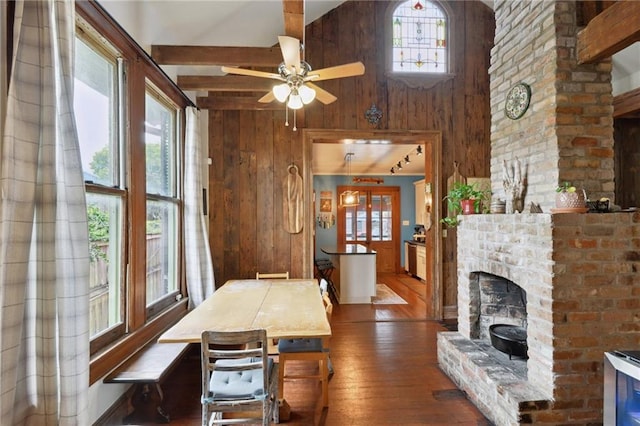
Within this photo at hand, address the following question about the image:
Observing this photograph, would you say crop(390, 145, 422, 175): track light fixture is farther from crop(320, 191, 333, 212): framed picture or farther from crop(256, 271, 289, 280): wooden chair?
crop(256, 271, 289, 280): wooden chair

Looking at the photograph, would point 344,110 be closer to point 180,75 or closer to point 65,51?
point 180,75

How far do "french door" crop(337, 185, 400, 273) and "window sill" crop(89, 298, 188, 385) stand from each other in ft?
17.7

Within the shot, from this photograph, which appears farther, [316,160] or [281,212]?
[316,160]

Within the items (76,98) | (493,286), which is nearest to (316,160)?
(493,286)

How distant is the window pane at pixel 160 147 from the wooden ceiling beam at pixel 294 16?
158cm

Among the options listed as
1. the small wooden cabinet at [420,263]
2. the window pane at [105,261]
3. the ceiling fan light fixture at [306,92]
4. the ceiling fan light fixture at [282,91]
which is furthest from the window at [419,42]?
the window pane at [105,261]

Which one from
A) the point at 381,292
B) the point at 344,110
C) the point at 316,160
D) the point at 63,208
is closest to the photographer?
the point at 63,208

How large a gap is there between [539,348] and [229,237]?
3.62m

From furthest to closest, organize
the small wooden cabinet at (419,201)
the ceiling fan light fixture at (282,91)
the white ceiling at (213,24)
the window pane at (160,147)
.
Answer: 1. the small wooden cabinet at (419,201)
2. the window pane at (160,147)
3. the white ceiling at (213,24)
4. the ceiling fan light fixture at (282,91)

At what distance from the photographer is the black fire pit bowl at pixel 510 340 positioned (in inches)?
98.2

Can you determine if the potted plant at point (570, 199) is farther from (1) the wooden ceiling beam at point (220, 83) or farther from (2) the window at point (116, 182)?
(2) the window at point (116, 182)

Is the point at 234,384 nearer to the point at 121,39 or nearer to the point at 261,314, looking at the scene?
the point at 261,314

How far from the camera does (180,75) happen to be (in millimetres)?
3699

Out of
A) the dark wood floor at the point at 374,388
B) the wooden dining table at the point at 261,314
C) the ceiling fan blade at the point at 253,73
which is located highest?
the ceiling fan blade at the point at 253,73
